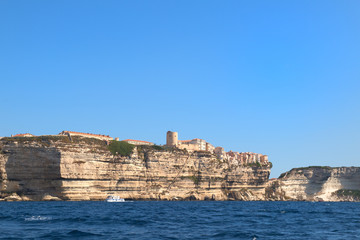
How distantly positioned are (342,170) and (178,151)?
88247 millimetres

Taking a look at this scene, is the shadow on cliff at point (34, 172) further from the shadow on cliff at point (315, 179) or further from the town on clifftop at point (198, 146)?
the shadow on cliff at point (315, 179)

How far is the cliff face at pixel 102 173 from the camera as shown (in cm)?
8769

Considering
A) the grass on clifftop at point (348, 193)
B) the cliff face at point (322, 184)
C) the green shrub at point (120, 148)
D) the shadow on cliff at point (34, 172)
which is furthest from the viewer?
the grass on clifftop at point (348, 193)

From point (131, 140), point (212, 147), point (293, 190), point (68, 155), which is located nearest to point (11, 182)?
point (68, 155)

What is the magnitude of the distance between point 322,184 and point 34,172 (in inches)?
4803

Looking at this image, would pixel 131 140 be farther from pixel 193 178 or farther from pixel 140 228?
pixel 140 228

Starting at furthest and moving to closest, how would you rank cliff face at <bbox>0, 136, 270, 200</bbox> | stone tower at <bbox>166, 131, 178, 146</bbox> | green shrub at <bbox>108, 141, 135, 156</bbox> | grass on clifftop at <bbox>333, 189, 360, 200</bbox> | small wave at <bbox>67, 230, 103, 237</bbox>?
grass on clifftop at <bbox>333, 189, 360, 200</bbox>, stone tower at <bbox>166, 131, 178, 146</bbox>, green shrub at <bbox>108, 141, 135, 156</bbox>, cliff face at <bbox>0, 136, 270, 200</bbox>, small wave at <bbox>67, 230, 103, 237</bbox>

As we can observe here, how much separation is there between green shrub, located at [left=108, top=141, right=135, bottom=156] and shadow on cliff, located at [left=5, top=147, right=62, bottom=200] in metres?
16.8

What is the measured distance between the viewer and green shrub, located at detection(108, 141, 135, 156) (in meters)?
102

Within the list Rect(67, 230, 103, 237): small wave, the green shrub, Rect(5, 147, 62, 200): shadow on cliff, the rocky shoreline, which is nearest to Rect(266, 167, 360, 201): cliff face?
the rocky shoreline

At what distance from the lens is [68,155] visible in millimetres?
90438

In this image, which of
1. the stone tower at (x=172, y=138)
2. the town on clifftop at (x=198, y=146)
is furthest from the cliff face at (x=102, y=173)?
the stone tower at (x=172, y=138)

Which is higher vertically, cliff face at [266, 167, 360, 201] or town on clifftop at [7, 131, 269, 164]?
town on clifftop at [7, 131, 269, 164]

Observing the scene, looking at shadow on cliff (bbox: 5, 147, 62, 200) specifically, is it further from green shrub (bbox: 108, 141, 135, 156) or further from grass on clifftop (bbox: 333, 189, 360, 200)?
grass on clifftop (bbox: 333, 189, 360, 200)
